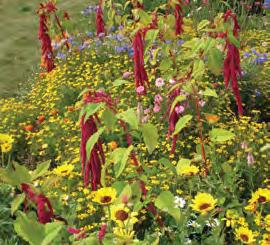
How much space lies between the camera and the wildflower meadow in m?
2.29

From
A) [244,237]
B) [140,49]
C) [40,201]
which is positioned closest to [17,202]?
[40,201]

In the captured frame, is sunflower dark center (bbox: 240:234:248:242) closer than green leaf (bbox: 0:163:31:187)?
No

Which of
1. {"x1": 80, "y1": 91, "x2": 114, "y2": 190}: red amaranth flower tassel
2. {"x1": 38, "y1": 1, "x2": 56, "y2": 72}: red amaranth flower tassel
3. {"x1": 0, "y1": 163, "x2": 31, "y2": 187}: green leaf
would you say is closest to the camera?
{"x1": 0, "y1": 163, "x2": 31, "y2": 187}: green leaf

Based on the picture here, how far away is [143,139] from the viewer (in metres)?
3.18

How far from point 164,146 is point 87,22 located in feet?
13.7

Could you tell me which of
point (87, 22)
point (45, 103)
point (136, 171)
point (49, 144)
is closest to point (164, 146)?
point (49, 144)

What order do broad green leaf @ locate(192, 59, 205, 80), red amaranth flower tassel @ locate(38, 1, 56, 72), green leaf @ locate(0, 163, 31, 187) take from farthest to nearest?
red amaranth flower tassel @ locate(38, 1, 56, 72) → broad green leaf @ locate(192, 59, 205, 80) → green leaf @ locate(0, 163, 31, 187)

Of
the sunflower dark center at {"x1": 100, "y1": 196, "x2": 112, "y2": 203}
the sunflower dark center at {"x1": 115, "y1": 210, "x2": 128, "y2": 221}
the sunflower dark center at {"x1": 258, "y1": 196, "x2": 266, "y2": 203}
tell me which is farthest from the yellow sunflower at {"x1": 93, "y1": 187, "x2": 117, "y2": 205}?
the sunflower dark center at {"x1": 258, "y1": 196, "x2": 266, "y2": 203}

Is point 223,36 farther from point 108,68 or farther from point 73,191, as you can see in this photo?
point 108,68

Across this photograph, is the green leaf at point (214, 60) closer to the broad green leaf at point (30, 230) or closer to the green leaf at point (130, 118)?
the green leaf at point (130, 118)

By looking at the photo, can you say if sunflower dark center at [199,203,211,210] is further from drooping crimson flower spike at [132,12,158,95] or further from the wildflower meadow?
drooping crimson flower spike at [132,12,158,95]

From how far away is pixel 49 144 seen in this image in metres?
4.54

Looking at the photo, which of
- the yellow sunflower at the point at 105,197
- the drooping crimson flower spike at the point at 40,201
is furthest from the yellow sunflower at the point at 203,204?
the drooping crimson flower spike at the point at 40,201

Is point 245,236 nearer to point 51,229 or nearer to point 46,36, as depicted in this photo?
point 51,229
